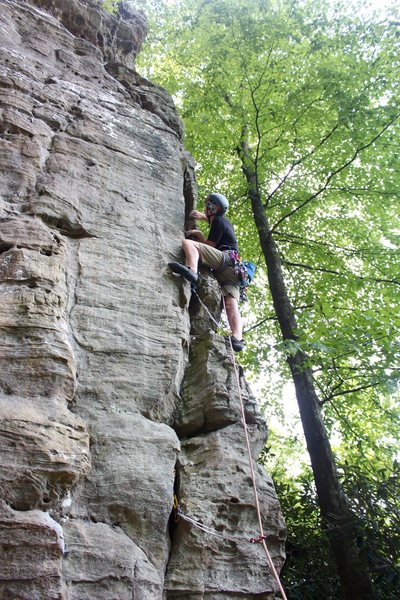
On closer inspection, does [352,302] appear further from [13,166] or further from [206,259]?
[13,166]

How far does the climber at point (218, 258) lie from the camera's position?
5.97 m

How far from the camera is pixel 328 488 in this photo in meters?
7.30

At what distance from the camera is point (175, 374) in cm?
500

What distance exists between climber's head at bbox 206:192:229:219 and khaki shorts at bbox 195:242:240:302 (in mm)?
1005

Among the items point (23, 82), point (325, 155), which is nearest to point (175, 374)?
point (23, 82)

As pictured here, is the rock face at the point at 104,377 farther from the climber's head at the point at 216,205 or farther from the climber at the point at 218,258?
the climber's head at the point at 216,205

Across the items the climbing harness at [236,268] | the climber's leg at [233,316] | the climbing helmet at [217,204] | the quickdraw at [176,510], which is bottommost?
the quickdraw at [176,510]

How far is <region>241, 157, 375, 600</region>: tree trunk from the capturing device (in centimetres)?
657

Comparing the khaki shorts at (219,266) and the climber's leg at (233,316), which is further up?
the khaki shorts at (219,266)

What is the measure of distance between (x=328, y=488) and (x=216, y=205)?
15.0ft

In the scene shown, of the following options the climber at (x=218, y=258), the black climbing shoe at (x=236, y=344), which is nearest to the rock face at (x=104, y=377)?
the climber at (x=218, y=258)

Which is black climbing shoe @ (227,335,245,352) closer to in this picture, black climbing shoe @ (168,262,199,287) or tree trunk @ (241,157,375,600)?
black climbing shoe @ (168,262,199,287)

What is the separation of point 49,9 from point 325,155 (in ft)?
19.7

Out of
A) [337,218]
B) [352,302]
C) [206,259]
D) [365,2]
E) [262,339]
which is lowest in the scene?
[206,259]
